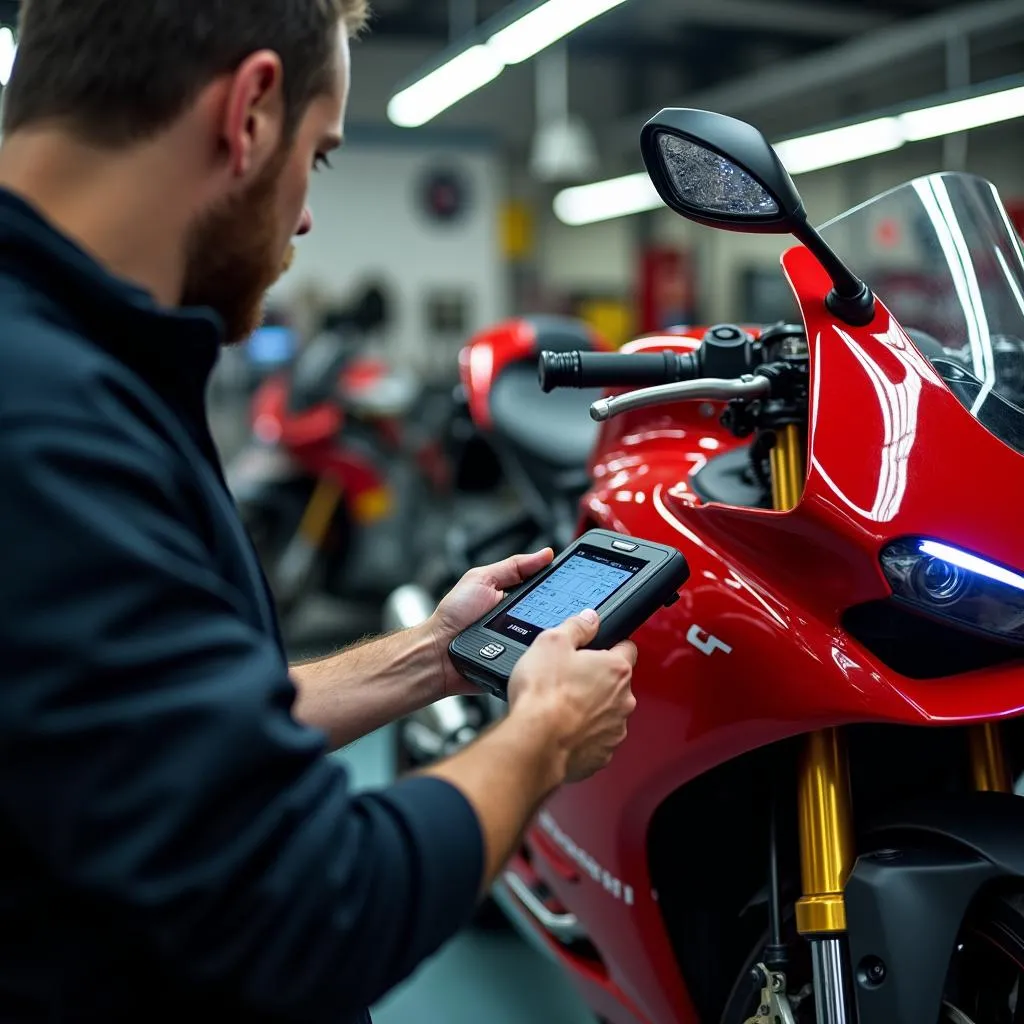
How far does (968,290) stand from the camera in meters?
1.11

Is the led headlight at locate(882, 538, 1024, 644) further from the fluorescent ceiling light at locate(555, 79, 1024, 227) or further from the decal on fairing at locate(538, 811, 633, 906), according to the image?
the fluorescent ceiling light at locate(555, 79, 1024, 227)

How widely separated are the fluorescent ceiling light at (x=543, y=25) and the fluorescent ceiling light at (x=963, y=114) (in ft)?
6.14

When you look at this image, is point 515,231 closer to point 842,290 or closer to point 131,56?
point 842,290

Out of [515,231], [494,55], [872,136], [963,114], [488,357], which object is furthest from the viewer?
[515,231]

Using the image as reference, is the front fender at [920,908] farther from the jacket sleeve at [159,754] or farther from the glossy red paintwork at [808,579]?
the jacket sleeve at [159,754]

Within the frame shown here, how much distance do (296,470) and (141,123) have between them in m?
3.79

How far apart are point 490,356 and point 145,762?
71.5 inches

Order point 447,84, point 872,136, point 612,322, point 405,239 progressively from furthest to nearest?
1. point 612,322
2. point 405,239
3. point 872,136
4. point 447,84

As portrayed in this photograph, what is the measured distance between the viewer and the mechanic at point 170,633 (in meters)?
0.60

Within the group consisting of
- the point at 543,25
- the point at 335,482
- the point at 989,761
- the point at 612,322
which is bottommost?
the point at 612,322

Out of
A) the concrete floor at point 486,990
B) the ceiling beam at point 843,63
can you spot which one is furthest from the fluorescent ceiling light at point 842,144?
the concrete floor at point 486,990

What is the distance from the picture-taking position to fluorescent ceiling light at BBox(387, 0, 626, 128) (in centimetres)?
457

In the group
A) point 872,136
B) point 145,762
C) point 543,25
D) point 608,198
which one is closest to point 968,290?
point 145,762

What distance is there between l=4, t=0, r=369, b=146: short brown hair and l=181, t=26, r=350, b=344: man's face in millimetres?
71
